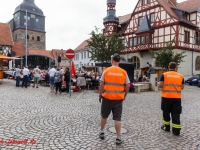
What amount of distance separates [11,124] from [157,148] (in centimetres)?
386

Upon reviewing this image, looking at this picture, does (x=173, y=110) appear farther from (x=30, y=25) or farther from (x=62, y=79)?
(x=30, y=25)

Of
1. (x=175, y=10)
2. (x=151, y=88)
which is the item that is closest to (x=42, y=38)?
(x=175, y=10)

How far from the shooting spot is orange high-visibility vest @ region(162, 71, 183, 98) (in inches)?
204

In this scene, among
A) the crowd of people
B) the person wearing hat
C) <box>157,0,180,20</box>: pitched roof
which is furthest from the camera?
<box>157,0,180,20</box>: pitched roof

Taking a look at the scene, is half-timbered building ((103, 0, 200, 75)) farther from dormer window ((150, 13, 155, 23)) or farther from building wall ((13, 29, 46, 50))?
building wall ((13, 29, 46, 50))

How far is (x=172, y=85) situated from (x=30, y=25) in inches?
2492

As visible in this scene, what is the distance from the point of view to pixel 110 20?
120 feet

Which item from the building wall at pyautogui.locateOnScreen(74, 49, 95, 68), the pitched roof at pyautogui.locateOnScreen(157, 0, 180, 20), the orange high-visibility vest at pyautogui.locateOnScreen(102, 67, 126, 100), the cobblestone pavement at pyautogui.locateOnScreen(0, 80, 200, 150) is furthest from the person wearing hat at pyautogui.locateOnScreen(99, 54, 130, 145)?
the building wall at pyautogui.locateOnScreen(74, 49, 95, 68)

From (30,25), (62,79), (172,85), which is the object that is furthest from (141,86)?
(30,25)

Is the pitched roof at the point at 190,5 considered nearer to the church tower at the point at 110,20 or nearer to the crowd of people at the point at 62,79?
the church tower at the point at 110,20

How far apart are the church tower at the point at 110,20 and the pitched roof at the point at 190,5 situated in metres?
11.3

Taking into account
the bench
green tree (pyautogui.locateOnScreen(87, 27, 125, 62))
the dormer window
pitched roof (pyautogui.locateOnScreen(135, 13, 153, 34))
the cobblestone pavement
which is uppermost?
the dormer window

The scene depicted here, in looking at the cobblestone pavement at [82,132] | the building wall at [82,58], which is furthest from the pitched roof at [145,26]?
the cobblestone pavement at [82,132]

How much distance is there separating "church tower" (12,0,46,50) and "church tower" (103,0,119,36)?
107 ft
